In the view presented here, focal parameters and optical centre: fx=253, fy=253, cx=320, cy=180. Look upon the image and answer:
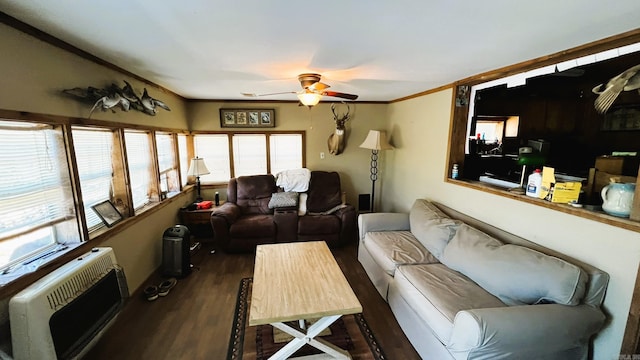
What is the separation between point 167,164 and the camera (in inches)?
143

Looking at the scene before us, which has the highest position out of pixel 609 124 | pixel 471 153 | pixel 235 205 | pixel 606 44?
pixel 606 44

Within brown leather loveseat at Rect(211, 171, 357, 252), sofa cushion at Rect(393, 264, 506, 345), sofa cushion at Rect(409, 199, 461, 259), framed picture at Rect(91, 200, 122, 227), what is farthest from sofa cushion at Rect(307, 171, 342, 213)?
framed picture at Rect(91, 200, 122, 227)

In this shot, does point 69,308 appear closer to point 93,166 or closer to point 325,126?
point 93,166

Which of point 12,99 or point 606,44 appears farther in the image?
point 606,44

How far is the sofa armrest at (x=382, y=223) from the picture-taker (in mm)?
3113

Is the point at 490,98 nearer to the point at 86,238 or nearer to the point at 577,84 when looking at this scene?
the point at 577,84

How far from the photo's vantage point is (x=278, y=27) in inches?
57.4

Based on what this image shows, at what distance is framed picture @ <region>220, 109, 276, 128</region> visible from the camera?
433 cm

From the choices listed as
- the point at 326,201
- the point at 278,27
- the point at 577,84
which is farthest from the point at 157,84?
the point at 577,84

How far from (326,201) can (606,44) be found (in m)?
3.29

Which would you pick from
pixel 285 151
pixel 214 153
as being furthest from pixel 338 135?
pixel 214 153

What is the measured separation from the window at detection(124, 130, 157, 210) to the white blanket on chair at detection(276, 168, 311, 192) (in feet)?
5.90

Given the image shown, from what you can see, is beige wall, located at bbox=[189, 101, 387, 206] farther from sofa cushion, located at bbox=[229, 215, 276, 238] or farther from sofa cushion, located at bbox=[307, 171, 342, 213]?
sofa cushion, located at bbox=[229, 215, 276, 238]

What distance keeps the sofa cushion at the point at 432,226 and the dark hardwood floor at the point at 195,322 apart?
75cm
